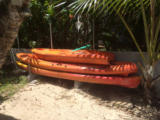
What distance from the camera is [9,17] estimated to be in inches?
47.8

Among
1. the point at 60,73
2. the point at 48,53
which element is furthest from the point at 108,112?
the point at 48,53

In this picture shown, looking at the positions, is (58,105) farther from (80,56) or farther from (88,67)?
(80,56)

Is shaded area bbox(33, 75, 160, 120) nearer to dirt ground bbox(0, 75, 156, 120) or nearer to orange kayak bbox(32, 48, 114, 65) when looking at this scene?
dirt ground bbox(0, 75, 156, 120)

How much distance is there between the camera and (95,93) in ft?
10.9

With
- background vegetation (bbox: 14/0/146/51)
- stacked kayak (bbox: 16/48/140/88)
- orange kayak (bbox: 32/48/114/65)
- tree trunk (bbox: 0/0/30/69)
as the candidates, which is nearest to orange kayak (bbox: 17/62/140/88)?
stacked kayak (bbox: 16/48/140/88)

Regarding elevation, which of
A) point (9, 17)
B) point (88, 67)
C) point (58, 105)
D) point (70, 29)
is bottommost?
point (58, 105)

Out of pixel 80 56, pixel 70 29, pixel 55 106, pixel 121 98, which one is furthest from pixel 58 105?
pixel 70 29

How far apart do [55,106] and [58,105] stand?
0.07 m

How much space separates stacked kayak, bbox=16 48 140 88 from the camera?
2.91 metres

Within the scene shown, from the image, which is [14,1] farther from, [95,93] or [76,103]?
[95,93]

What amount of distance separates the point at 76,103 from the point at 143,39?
246 cm

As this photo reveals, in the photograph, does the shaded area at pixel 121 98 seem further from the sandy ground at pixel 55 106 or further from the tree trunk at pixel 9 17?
the tree trunk at pixel 9 17

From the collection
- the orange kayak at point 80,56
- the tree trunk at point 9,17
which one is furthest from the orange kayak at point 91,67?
the tree trunk at point 9,17

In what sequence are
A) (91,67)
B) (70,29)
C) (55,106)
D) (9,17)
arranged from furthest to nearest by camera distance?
(70,29) → (91,67) → (55,106) → (9,17)
